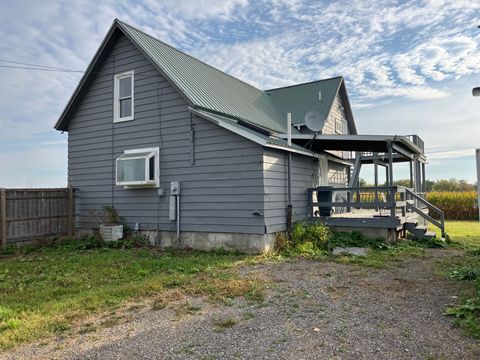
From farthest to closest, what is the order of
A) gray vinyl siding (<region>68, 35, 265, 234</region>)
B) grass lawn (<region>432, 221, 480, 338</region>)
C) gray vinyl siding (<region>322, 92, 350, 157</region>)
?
1. gray vinyl siding (<region>322, 92, 350, 157</region>)
2. gray vinyl siding (<region>68, 35, 265, 234</region>)
3. grass lawn (<region>432, 221, 480, 338</region>)

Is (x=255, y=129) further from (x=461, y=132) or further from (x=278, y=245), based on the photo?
(x=461, y=132)

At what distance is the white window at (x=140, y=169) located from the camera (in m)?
10.8

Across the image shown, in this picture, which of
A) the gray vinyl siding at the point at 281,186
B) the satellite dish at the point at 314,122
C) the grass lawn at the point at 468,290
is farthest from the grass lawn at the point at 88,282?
the satellite dish at the point at 314,122

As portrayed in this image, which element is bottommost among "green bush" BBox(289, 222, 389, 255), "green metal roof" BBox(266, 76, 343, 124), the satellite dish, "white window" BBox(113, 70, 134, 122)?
"green bush" BBox(289, 222, 389, 255)

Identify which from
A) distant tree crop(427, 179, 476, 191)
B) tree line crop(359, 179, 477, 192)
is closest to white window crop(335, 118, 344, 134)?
tree line crop(359, 179, 477, 192)

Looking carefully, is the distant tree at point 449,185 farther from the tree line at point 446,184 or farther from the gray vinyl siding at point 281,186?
the gray vinyl siding at point 281,186

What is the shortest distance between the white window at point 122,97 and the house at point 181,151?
32 mm

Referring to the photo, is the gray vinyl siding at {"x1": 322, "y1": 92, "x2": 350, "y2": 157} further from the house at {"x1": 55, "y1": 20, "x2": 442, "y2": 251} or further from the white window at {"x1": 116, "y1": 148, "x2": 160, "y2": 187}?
the white window at {"x1": 116, "y1": 148, "x2": 160, "y2": 187}

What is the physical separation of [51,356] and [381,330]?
3.46 meters

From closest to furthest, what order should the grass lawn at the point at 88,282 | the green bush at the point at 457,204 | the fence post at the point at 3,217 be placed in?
the grass lawn at the point at 88,282
the fence post at the point at 3,217
the green bush at the point at 457,204

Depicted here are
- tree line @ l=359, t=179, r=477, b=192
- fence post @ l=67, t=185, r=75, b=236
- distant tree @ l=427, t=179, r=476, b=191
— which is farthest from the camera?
distant tree @ l=427, t=179, r=476, b=191

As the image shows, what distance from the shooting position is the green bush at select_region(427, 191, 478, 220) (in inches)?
971

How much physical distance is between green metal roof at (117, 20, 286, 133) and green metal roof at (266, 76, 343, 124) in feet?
3.43

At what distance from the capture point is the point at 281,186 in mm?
10297
